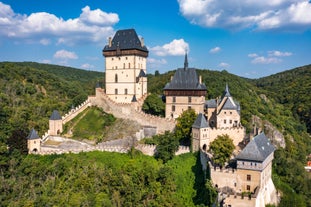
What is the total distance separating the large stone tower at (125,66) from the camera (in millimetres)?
50344

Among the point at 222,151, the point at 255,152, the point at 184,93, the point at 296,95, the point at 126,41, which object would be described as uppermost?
the point at 126,41

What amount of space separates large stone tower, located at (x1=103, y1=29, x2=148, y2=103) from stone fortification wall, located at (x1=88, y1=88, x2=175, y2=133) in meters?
1.72

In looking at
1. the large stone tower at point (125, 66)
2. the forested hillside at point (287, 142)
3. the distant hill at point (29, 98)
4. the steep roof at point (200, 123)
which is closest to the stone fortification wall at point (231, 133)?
the steep roof at point (200, 123)

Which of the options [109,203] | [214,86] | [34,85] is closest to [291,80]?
[214,86]

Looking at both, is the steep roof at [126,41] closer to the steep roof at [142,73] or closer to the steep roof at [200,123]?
the steep roof at [142,73]

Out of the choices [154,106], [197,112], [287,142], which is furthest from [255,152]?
[287,142]

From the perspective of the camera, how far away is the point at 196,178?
35.4m

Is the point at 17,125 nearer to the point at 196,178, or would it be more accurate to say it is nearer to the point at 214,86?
the point at 196,178

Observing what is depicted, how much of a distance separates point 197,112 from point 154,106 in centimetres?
674

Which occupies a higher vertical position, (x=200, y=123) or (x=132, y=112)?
(x=132, y=112)

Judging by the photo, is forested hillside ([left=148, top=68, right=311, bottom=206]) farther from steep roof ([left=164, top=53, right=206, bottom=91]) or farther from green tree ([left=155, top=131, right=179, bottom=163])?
green tree ([left=155, top=131, right=179, bottom=163])

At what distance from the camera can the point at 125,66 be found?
50812 mm

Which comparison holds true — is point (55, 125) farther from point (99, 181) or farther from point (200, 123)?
point (200, 123)

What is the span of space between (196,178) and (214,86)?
143 ft
